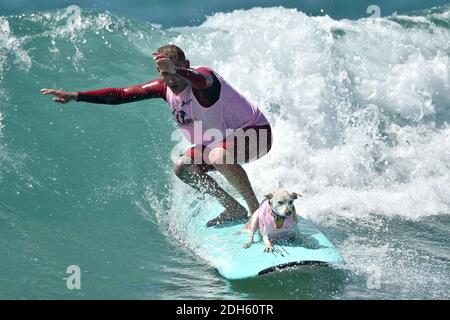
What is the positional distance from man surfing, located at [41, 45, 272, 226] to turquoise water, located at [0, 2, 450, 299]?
891 mm

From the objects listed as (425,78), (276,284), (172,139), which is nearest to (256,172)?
(172,139)

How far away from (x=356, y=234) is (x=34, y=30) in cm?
613

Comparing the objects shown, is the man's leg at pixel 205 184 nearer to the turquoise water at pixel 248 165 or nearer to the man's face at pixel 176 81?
the turquoise water at pixel 248 165

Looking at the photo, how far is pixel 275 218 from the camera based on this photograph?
5.21 meters

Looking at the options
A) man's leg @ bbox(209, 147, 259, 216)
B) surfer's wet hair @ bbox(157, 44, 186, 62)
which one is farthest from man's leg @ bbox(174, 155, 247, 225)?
surfer's wet hair @ bbox(157, 44, 186, 62)

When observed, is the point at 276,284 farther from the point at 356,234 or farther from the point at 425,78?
the point at 425,78

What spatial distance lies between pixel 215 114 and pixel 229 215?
3.75 feet

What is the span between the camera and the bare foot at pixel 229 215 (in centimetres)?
616

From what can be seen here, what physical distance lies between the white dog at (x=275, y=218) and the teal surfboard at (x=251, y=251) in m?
0.08

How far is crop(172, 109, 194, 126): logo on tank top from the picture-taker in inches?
216

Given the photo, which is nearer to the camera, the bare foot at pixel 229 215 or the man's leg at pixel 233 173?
the man's leg at pixel 233 173

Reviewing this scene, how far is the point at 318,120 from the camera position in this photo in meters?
10.1

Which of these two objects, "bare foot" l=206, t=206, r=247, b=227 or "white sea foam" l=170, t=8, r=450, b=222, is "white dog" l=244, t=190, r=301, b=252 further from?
"white sea foam" l=170, t=8, r=450, b=222

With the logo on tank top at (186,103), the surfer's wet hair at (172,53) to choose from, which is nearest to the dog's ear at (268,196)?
the logo on tank top at (186,103)
